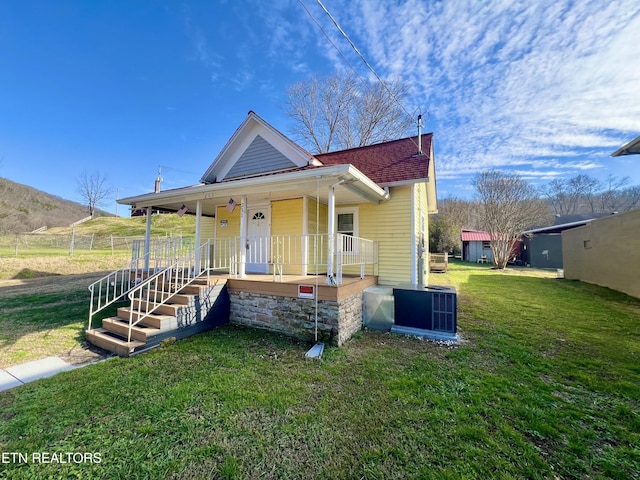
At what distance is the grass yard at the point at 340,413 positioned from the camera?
2197mm

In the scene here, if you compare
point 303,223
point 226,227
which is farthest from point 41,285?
point 303,223

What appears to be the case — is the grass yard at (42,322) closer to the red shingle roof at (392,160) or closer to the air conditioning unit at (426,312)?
the air conditioning unit at (426,312)

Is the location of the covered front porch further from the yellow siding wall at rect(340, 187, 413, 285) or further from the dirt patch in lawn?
the dirt patch in lawn

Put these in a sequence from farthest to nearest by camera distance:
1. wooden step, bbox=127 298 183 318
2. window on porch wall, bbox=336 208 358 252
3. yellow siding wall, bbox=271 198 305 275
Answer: window on porch wall, bbox=336 208 358 252 < yellow siding wall, bbox=271 198 305 275 < wooden step, bbox=127 298 183 318

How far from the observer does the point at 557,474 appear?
211 cm

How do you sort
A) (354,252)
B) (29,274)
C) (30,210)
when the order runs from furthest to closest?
(30,210)
(29,274)
(354,252)

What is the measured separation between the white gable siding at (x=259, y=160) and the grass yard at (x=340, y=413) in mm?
5142

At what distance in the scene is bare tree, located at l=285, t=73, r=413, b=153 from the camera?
18188 mm

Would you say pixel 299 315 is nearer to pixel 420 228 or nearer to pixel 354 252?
pixel 354 252

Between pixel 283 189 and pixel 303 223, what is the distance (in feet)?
4.96

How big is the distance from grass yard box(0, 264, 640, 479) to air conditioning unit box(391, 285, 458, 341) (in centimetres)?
60

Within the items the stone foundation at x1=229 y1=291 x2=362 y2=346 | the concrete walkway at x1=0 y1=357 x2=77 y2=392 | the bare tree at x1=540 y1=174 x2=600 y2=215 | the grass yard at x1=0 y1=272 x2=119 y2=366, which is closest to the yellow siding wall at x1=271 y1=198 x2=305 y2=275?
the stone foundation at x1=229 y1=291 x2=362 y2=346

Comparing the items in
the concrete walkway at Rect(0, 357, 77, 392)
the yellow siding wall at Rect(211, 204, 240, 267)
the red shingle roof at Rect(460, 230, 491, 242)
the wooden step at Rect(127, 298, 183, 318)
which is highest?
the red shingle roof at Rect(460, 230, 491, 242)

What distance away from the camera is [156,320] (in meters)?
4.84
